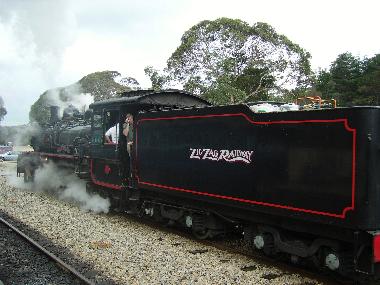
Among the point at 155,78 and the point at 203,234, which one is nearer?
the point at 203,234

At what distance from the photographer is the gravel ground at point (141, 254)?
5969 mm

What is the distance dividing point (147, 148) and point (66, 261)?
10.1 feet

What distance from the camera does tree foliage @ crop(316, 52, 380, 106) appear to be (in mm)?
34938

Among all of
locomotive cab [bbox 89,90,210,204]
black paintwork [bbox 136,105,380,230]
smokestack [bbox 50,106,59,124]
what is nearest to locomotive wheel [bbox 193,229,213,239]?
black paintwork [bbox 136,105,380,230]

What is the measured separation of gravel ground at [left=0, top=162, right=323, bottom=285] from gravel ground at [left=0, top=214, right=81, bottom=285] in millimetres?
470

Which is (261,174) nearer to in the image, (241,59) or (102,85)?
(241,59)

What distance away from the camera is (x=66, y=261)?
6.80 meters

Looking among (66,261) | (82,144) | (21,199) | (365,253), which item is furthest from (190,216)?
(21,199)

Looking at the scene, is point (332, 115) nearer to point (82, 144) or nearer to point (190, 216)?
point (190, 216)

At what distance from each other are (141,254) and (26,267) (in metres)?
1.87

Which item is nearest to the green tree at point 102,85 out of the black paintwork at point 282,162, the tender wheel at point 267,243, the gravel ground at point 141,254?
the gravel ground at point 141,254

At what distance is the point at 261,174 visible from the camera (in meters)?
6.09

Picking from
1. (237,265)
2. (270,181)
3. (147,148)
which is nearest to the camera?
(270,181)

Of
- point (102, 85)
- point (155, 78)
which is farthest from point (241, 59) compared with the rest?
point (102, 85)
